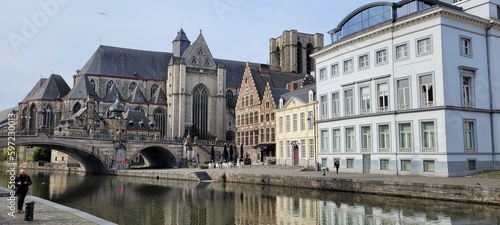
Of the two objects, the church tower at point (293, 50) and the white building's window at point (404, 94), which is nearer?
the white building's window at point (404, 94)

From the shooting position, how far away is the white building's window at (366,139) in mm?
27531

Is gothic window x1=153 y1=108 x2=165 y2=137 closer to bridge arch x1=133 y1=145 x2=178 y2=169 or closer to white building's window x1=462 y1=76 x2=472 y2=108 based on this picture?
bridge arch x1=133 y1=145 x2=178 y2=169

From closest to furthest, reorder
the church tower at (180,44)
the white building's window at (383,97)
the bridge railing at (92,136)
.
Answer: the white building's window at (383,97), the bridge railing at (92,136), the church tower at (180,44)

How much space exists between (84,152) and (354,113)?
31.7 metres

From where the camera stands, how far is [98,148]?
4697 cm

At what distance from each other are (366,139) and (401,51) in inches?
236

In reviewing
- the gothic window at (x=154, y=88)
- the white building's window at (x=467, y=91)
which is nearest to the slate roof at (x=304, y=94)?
the white building's window at (x=467, y=91)

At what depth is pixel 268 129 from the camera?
47156mm

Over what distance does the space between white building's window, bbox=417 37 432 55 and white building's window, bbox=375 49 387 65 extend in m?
2.46

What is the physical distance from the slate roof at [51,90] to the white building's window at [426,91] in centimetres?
6029

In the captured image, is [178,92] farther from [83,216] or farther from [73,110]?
[83,216]

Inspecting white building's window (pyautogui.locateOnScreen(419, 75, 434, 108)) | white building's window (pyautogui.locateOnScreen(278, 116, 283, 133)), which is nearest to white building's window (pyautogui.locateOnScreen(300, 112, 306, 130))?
white building's window (pyautogui.locateOnScreen(278, 116, 283, 133))

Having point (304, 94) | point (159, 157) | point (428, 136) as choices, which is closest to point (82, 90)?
point (159, 157)

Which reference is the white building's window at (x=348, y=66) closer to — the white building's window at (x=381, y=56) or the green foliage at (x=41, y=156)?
the white building's window at (x=381, y=56)
